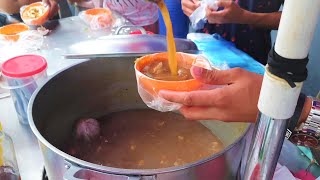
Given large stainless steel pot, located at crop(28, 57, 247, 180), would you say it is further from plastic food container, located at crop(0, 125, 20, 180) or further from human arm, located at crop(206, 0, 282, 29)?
human arm, located at crop(206, 0, 282, 29)

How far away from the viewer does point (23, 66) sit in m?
1.03

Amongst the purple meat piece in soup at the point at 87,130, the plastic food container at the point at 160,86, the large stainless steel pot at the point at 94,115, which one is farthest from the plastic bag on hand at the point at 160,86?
the purple meat piece in soup at the point at 87,130

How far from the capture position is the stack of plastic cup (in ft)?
6.64

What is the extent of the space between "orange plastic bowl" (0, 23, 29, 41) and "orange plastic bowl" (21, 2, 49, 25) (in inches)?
1.4

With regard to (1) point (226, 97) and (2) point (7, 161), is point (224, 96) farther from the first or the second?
(2) point (7, 161)

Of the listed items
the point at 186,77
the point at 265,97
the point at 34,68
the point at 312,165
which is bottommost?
the point at 312,165

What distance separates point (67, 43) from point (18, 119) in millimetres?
537

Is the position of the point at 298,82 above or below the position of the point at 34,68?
above

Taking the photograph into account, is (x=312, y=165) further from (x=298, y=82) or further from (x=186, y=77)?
(x=298, y=82)

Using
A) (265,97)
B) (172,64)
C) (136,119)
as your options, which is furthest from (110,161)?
(265,97)

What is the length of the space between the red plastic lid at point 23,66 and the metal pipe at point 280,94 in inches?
28.8

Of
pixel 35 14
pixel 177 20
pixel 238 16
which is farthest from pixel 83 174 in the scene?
pixel 177 20

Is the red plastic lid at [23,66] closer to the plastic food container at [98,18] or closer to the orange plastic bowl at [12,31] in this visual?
the orange plastic bowl at [12,31]

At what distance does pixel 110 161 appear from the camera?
0.90 meters
